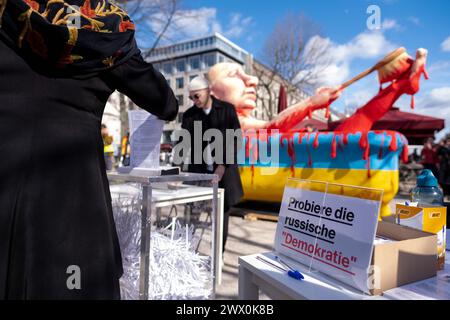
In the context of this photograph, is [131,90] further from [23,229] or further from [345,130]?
[345,130]

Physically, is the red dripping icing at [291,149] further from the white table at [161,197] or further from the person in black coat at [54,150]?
the person in black coat at [54,150]

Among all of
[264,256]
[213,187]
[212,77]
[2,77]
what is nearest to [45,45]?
[2,77]

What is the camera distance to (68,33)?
0.81 m

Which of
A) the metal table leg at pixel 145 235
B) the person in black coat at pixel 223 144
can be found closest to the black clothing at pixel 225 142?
the person in black coat at pixel 223 144

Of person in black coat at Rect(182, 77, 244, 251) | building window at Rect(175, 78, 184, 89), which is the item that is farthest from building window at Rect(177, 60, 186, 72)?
person in black coat at Rect(182, 77, 244, 251)

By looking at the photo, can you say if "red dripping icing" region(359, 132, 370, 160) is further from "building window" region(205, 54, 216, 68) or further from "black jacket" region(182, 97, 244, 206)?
"building window" region(205, 54, 216, 68)

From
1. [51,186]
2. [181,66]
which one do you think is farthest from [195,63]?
[51,186]

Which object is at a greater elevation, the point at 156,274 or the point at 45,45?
the point at 45,45

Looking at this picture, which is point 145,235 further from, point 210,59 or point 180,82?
point 210,59

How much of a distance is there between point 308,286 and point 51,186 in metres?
0.77

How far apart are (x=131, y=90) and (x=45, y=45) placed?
0.28m

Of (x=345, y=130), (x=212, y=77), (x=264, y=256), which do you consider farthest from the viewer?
(x=212, y=77)

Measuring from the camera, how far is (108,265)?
938 mm
